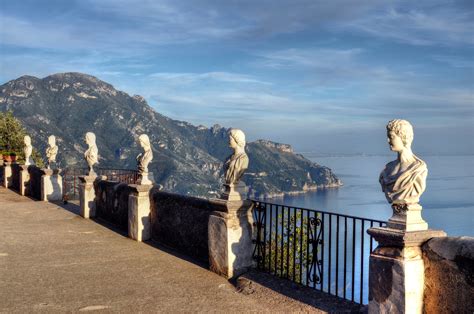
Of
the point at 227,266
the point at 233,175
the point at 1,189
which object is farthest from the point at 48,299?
the point at 1,189

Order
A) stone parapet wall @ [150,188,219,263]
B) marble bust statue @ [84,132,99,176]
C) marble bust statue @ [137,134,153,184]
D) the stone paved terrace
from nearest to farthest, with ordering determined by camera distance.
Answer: the stone paved terrace, stone parapet wall @ [150,188,219,263], marble bust statue @ [137,134,153,184], marble bust statue @ [84,132,99,176]

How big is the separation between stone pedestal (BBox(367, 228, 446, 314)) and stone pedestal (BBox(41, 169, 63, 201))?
14913mm

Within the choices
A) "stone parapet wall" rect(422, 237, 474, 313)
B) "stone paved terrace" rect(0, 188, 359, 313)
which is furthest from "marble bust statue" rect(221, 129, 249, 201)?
"stone parapet wall" rect(422, 237, 474, 313)

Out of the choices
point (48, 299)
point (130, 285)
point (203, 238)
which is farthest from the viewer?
point (203, 238)

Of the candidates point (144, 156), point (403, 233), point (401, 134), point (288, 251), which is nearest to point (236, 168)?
point (288, 251)

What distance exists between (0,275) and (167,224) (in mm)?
3060

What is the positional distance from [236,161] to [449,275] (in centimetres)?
359

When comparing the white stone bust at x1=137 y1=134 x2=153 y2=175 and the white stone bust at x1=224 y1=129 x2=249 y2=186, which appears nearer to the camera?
the white stone bust at x1=224 y1=129 x2=249 y2=186

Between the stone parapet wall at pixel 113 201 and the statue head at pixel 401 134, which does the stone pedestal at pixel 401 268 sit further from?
the stone parapet wall at pixel 113 201

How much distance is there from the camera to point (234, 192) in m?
7.34

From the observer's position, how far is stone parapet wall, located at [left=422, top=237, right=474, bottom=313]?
4.32 m

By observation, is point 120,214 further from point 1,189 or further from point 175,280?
point 1,189

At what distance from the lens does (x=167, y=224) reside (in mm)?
9391

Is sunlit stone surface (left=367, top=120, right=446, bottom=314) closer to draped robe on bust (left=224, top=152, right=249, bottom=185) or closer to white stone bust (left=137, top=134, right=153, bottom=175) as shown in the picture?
draped robe on bust (left=224, top=152, right=249, bottom=185)
